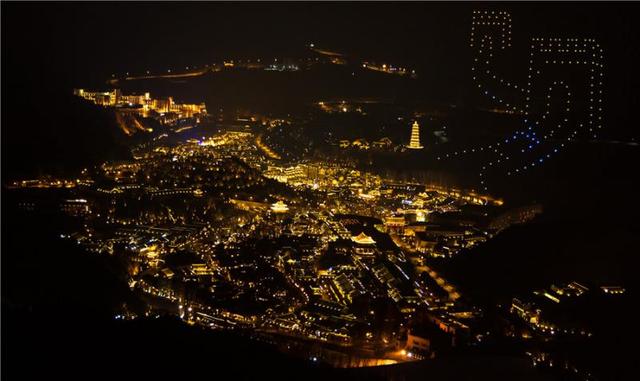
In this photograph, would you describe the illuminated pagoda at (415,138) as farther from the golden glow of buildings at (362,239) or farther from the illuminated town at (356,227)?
the golden glow of buildings at (362,239)

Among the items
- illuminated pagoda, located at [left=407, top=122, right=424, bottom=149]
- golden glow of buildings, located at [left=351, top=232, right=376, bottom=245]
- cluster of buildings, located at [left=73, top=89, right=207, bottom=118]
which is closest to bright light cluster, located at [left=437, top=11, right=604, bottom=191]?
illuminated pagoda, located at [left=407, top=122, right=424, bottom=149]

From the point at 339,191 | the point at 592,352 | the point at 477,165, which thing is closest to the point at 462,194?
the point at 477,165

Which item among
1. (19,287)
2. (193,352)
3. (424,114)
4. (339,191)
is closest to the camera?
(193,352)

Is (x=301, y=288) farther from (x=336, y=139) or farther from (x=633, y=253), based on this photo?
(x=336, y=139)

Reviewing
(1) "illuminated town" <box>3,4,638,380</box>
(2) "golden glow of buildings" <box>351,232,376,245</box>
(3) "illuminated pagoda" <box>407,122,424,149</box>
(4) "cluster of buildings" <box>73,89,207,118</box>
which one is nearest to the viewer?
(1) "illuminated town" <box>3,4,638,380</box>

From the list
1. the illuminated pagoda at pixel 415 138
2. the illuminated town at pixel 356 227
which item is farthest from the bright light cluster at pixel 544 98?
the illuminated pagoda at pixel 415 138

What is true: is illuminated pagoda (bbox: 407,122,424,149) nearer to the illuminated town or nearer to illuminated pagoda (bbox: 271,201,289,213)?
the illuminated town
